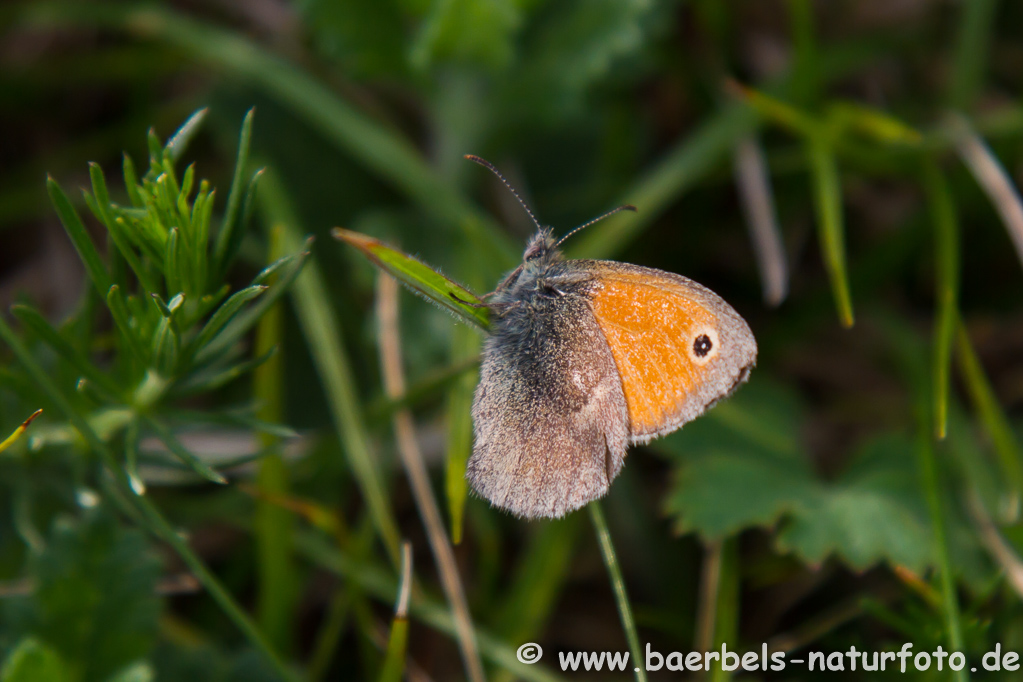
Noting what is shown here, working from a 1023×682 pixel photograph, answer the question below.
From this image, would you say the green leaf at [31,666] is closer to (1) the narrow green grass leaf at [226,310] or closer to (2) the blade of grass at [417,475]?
(1) the narrow green grass leaf at [226,310]

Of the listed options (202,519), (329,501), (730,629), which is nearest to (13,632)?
(202,519)

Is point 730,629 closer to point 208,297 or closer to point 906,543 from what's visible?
point 906,543

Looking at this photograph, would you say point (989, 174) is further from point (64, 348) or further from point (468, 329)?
point (64, 348)

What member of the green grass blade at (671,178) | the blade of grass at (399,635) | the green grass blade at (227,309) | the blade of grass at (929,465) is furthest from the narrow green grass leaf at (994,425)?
the green grass blade at (227,309)

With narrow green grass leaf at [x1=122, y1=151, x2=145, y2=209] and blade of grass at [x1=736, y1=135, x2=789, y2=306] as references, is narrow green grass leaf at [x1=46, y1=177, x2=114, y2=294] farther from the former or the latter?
blade of grass at [x1=736, y1=135, x2=789, y2=306]

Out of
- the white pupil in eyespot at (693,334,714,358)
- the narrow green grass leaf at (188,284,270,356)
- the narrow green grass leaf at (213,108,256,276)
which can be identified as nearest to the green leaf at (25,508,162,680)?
the narrow green grass leaf at (188,284,270,356)
